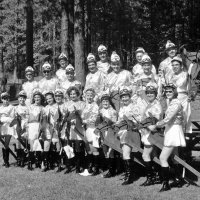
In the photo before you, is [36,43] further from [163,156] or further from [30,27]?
[163,156]

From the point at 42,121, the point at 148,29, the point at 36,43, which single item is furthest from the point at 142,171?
the point at 36,43

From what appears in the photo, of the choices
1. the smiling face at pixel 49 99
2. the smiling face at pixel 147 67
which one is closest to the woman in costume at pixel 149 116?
the smiling face at pixel 147 67

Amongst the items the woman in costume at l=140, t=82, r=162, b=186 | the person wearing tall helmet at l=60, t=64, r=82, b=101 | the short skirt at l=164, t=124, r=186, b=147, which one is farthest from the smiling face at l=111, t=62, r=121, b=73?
the short skirt at l=164, t=124, r=186, b=147

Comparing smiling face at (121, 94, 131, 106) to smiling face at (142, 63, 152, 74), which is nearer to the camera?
smiling face at (121, 94, 131, 106)

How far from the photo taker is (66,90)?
30.6 feet

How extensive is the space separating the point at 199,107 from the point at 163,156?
50.8 ft

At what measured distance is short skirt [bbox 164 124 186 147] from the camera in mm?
6867

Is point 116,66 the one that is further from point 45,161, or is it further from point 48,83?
point 45,161

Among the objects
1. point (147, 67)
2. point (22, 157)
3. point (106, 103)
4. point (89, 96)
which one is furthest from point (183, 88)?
point (22, 157)

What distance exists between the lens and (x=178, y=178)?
7551mm

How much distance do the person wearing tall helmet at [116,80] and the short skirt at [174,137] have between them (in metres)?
1.85

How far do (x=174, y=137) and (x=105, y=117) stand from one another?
1.70 meters

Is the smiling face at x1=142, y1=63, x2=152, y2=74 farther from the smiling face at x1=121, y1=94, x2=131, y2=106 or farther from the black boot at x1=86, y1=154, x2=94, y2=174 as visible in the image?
the black boot at x1=86, y1=154, x2=94, y2=174

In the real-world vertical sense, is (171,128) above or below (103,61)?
below
